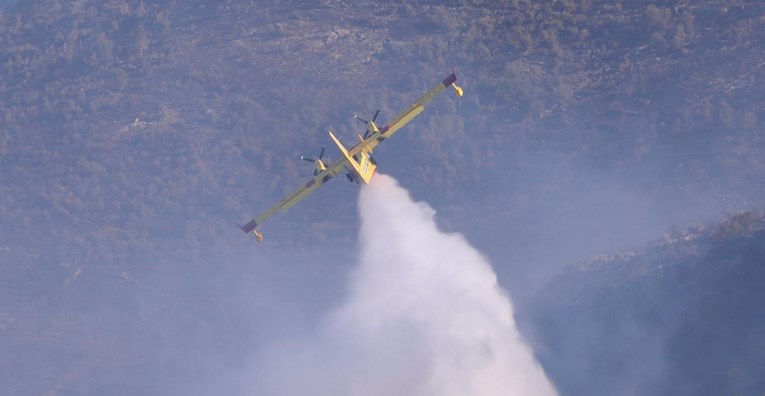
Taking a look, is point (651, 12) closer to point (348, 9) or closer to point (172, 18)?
point (348, 9)

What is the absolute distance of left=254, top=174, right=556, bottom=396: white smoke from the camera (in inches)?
3597

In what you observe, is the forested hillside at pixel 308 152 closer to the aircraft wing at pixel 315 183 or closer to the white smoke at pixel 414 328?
the white smoke at pixel 414 328

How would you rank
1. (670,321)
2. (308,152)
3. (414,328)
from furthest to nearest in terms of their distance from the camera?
(308,152) → (414,328) → (670,321)

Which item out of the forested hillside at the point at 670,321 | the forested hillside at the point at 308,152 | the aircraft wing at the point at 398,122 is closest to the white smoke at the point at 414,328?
the forested hillside at the point at 670,321

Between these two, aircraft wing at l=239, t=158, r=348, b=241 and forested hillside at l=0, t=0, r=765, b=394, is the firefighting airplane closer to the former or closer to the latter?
aircraft wing at l=239, t=158, r=348, b=241

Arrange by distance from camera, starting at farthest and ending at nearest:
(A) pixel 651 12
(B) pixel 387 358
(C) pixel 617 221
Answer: (A) pixel 651 12, (C) pixel 617 221, (B) pixel 387 358

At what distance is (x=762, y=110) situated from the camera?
120m

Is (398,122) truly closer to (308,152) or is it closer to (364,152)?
(364,152)

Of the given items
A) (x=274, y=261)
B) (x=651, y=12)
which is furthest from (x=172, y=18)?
(x=651, y=12)

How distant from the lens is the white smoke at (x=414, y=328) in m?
91.4

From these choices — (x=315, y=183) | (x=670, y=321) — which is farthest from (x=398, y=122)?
(x=670, y=321)

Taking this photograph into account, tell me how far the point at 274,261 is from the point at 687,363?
4378 cm

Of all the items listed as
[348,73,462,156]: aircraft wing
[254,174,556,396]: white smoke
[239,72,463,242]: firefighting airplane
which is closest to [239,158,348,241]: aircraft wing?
[239,72,463,242]: firefighting airplane

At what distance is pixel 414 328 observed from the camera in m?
95.9
